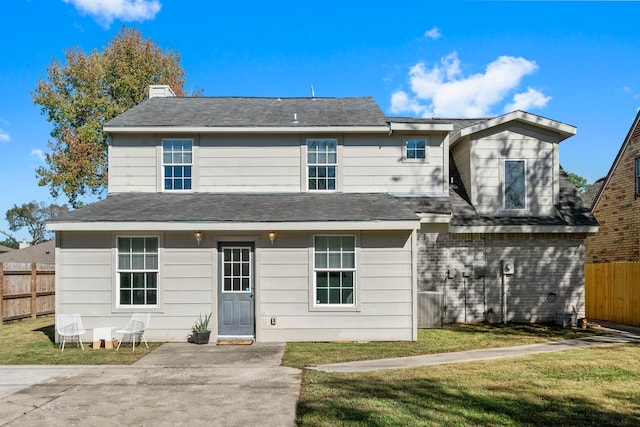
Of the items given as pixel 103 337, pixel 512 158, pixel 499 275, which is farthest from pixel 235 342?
pixel 512 158

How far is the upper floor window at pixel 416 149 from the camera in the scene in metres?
13.9

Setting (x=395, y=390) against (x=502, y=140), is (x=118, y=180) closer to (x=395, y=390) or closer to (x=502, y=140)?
(x=395, y=390)

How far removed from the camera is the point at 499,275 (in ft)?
45.8

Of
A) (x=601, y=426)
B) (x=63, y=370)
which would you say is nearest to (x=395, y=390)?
(x=601, y=426)

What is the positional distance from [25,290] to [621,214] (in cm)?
2090

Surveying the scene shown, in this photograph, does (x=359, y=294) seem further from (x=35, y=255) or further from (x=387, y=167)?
(x=35, y=255)

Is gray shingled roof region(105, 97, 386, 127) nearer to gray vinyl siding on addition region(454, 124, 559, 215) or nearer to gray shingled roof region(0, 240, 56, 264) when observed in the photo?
gray vinyl siding on addition region(454, 124, 559, 215)

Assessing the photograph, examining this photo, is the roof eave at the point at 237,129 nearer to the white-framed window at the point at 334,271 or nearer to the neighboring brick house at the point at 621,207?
the white-framed window at the point at 334,271

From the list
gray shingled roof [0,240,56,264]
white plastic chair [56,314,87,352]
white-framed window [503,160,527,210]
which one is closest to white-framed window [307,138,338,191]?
white-framed window [503,160,527,210]

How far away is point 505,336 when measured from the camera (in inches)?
466

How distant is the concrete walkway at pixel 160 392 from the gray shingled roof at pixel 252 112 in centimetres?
661

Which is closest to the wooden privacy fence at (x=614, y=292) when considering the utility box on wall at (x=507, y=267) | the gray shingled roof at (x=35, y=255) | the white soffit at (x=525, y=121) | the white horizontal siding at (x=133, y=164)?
the utility box on wall at (x=507, y=267)

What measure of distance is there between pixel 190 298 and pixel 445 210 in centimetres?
712

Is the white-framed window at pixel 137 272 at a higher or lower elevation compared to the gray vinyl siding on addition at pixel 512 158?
lower
